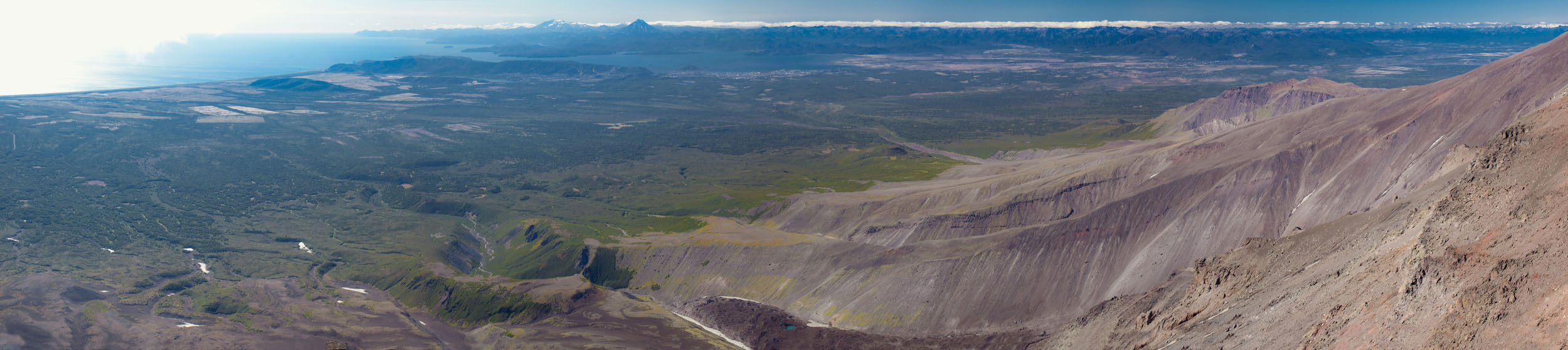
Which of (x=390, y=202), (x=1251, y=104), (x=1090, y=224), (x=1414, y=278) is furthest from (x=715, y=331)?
(x=1251, y=104)

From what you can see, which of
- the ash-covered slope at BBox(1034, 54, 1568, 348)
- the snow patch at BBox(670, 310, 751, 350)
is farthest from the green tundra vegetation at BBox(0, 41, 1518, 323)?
the ash-covered slope at BBox(1034, 54, 1568, 348)

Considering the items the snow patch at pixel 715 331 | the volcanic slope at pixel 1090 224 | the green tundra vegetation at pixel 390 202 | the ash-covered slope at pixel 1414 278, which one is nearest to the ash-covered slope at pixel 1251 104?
the green tundra vegetation at pixel 390 202

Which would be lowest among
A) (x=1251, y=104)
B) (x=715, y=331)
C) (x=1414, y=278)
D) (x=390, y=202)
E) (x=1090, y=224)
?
(x=390, y=202)

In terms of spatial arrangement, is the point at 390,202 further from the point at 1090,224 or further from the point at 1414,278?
the point at 1414,278

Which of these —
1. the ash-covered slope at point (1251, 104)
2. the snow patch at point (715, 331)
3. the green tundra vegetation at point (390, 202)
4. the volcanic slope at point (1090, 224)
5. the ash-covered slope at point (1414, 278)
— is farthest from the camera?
the ash-covered slope at point (1251, 104)

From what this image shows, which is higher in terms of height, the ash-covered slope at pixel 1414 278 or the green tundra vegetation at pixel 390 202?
the ash-covered slope at pixel 1414 278

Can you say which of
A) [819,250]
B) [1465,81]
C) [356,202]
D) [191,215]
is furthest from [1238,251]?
[191,215]

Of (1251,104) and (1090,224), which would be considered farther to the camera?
(1251,104)

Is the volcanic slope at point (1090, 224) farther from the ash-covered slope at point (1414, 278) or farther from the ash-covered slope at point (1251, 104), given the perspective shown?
the ash-covered slope at point (1251, 104)
